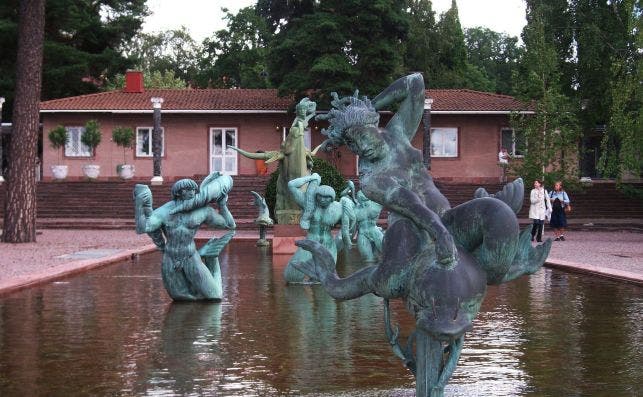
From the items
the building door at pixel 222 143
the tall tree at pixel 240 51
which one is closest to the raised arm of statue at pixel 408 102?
the building door at pixel 222 143

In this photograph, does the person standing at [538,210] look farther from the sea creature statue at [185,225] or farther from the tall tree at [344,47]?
the tall tree at [344,47]

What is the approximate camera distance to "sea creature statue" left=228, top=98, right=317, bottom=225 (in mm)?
19188

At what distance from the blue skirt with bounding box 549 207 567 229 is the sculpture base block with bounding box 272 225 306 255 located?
29.8 ft

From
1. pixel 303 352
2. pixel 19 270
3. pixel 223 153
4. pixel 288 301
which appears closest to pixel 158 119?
pixel 223 153

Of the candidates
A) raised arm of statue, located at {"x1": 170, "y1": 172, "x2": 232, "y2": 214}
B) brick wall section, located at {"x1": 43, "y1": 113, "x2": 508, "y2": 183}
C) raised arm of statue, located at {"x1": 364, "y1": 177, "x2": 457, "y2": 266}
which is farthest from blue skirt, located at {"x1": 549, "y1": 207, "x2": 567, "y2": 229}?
raised arm of statue, located at {"x1": 364, "y1": 177, "x2": 457, "y2": 266}

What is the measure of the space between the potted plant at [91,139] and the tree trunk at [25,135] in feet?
60.4

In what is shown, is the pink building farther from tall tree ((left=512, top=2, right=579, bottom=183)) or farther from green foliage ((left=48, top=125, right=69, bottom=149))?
tall tree ((left=512, top=2, right=579, bottom=183))

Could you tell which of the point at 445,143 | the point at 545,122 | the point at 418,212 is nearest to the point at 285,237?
the point at 418,212

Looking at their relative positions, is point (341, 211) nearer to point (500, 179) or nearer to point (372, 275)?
point (372, 275)

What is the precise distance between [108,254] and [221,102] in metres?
28.0

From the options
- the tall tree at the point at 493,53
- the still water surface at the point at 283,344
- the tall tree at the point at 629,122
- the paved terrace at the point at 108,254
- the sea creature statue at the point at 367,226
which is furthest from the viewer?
the tall tree at the point at 493,53

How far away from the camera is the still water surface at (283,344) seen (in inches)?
251


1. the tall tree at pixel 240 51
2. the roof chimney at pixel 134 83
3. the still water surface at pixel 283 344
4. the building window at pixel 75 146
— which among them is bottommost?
the still water surface at pixel 283 344

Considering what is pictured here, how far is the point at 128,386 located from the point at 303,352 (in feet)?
5.51
